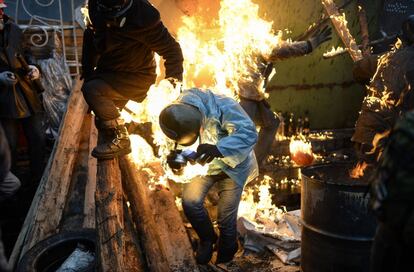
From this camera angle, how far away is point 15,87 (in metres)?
5.44

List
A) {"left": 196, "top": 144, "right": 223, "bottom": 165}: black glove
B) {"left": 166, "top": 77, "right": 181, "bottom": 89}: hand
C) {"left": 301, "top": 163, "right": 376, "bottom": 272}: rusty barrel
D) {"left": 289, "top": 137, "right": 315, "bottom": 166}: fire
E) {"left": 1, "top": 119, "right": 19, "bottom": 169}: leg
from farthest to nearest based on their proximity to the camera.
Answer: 1. {"left": 289, "top": 137, "right": 315, "bottom": 166}: fire
2. {"left": 1, "top": 119, "right": 19, "bottom": 169}: leg
3. {"left": 166, "top": 77, "right": 181, "bottom": 89}: hand
4. {"left": 196, "top": 144, "right": 223, "bottom": 165}: black glove
5. {"left": 301, "top": 163, "right": 376, "bottom": 272}: rusty barrel

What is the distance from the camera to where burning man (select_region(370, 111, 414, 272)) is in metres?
1.60

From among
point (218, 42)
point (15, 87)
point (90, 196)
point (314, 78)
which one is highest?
point (218, 42)

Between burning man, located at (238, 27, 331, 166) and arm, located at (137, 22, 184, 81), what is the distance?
1.80m

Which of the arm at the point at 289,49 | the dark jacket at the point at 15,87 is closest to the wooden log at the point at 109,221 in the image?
the dark jacket at the point at 15,87

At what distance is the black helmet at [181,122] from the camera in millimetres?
3773

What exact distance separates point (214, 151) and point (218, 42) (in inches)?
159

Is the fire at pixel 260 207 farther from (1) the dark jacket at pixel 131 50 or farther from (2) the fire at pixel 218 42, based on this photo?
(1) the dark jacket at pixel 131 50

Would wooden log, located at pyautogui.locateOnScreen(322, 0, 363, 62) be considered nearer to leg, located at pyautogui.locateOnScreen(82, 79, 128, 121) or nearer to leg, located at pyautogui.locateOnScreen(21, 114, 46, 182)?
leg, located at pyautogui.locateOnScreen(82, 79, 128, 121)

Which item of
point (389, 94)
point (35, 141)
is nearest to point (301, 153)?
point (389, 94)

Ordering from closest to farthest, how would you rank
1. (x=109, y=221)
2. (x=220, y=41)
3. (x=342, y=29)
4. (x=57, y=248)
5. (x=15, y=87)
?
(x=109, y=221)
(x=57, y=248)
(x=15, y=87)
(x=220, y=41)
(x=342, y=29)

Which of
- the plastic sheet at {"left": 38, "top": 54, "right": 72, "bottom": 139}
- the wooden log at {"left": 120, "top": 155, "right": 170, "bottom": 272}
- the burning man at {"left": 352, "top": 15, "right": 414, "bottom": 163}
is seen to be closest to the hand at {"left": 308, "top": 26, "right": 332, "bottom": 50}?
the burning man at {"left": 352, "top": 15, "right": 414, "bottom": 163}

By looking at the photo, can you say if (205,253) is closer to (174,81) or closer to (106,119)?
(106,119)

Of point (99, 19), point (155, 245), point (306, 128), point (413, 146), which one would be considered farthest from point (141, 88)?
point (306, 128)
